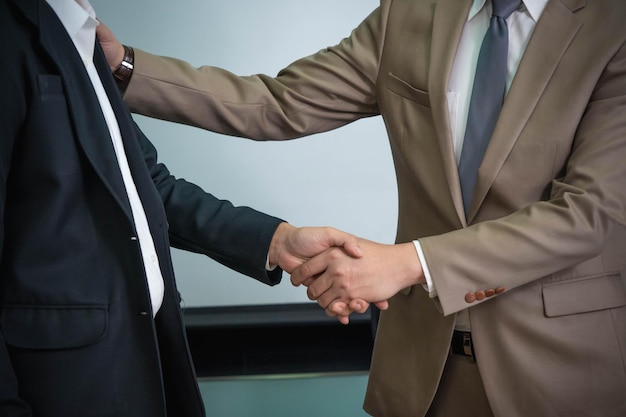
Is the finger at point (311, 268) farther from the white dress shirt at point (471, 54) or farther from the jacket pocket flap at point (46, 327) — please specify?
the jacket pocket flap at point (46, 327)

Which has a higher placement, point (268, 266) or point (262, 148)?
point (262, 148)

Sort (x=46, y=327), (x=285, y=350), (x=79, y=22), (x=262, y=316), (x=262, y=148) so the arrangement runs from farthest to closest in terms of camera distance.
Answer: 1. (x=285, y=350)
2. (x=262, y=316)
3. (x=262, y=148)
4. (x=79, y=22)
5. (x=46, y=327)

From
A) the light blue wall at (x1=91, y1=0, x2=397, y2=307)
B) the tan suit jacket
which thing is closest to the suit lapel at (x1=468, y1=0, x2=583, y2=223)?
the tan suit jacket

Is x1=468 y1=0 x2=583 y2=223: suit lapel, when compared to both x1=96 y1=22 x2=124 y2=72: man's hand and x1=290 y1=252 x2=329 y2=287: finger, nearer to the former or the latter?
x1=290 y1=252 x2=329 y2=287: finger

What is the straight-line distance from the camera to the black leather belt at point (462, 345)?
1.46 m

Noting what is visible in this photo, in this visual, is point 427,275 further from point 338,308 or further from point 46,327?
point 46,327

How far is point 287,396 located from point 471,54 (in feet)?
6.96

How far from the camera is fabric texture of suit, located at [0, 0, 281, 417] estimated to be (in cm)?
105

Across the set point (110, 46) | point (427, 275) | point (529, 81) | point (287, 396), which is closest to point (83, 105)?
point (110, 46)

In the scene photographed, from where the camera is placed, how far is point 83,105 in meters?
1.12

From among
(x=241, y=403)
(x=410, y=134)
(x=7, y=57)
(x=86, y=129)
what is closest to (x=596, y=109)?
(x=410, y=134)

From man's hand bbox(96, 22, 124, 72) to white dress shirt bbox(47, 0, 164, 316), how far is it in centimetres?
25

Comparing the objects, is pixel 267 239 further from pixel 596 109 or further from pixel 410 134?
pixel 596 109

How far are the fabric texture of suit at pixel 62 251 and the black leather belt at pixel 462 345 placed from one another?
0.60 m
